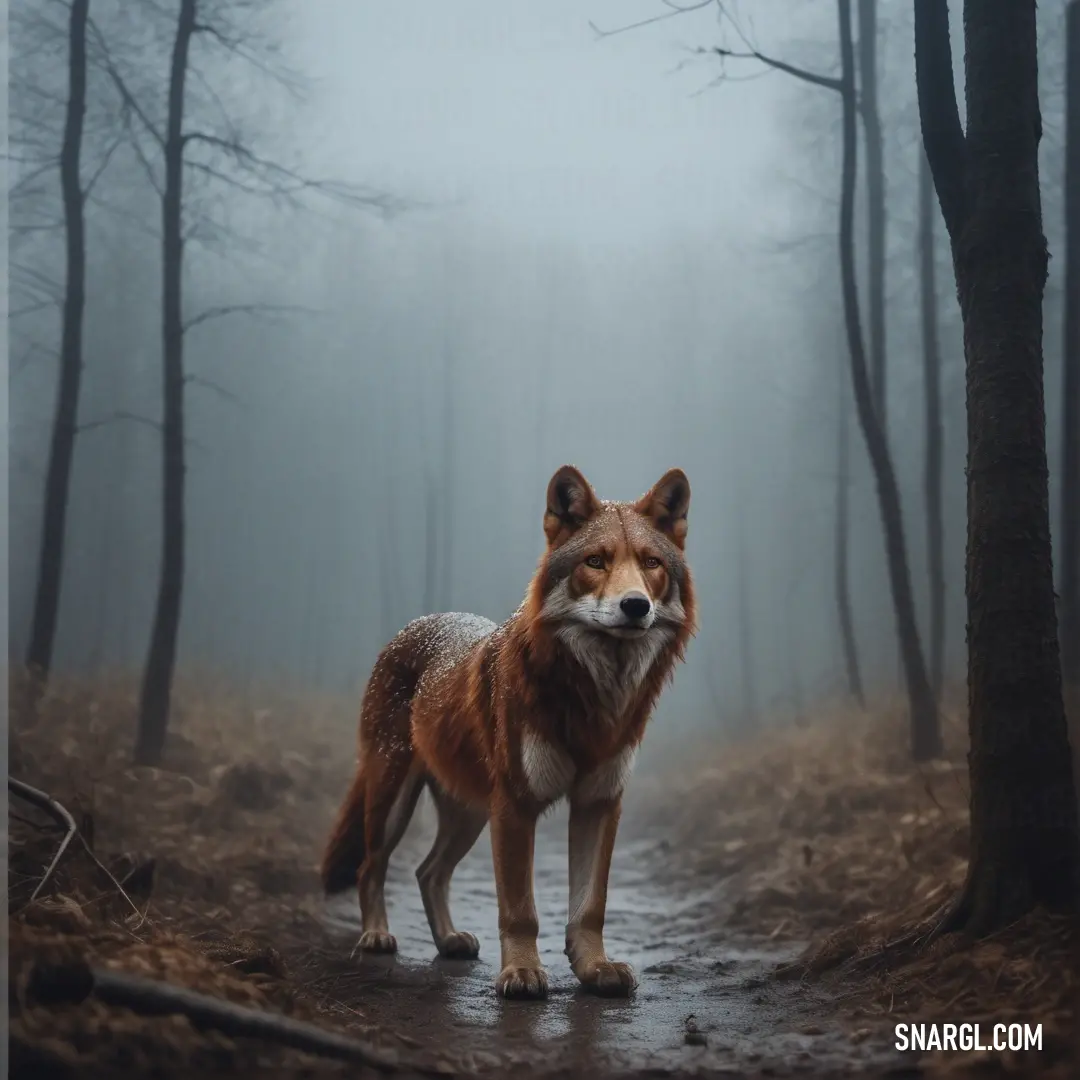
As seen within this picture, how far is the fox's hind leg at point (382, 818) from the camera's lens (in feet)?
15.4

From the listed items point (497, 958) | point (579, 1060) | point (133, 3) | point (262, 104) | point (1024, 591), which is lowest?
point (497, 958)

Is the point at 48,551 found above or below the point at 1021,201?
below

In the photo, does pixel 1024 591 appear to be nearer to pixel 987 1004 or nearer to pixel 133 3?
pixel 987 1004

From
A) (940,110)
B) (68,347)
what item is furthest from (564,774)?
(68,347)

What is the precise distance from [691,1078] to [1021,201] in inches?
129

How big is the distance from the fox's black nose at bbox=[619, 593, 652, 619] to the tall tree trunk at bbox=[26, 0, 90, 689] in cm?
547

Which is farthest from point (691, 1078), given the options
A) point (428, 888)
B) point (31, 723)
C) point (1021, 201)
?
point (31, 723)

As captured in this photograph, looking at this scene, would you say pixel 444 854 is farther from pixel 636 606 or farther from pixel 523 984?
pixel 636 606

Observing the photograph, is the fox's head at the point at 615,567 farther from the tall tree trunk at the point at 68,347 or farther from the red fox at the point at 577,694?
the tall tree trunk at the point at 68,347

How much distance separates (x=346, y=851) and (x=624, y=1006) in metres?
1.88

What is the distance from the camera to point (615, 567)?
11.8ft

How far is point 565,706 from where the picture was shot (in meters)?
3.79

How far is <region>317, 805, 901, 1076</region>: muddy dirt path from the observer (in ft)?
9.17

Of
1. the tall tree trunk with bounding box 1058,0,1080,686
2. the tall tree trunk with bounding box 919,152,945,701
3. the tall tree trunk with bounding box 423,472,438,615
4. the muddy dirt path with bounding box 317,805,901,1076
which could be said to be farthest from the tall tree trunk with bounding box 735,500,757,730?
the muddy dirt path with bounding box 317,805,901,1076
